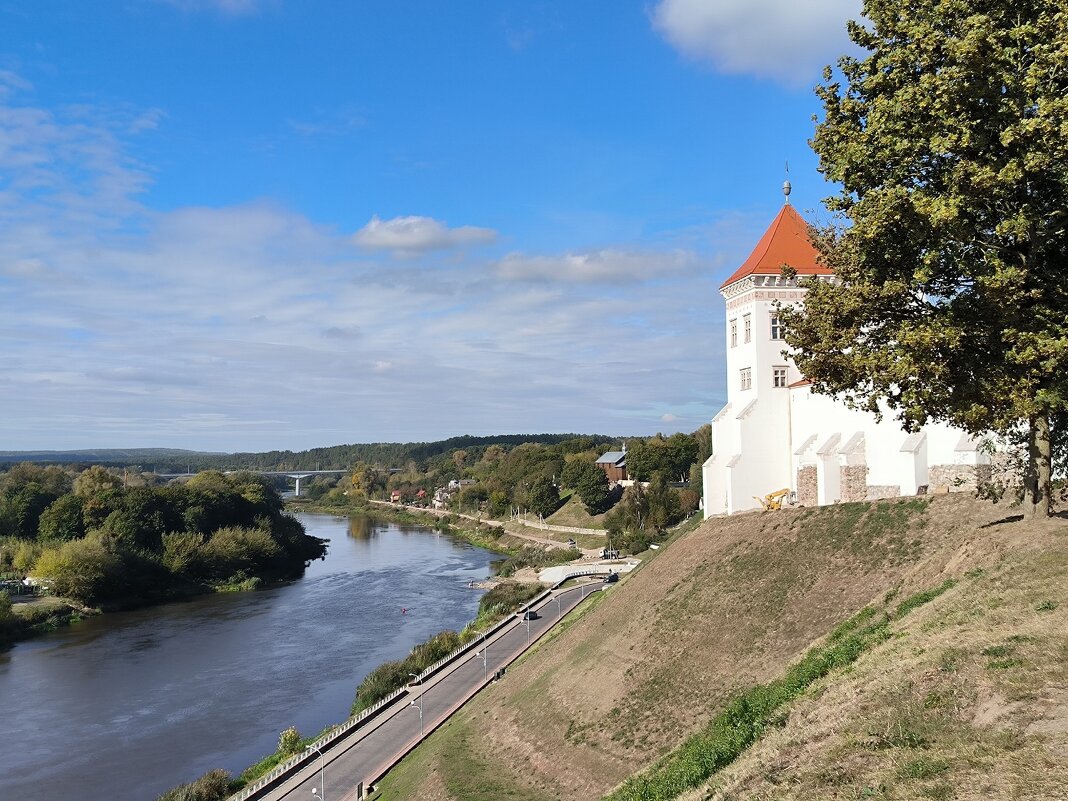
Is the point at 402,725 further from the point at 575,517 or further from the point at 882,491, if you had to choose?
the point at 575,517

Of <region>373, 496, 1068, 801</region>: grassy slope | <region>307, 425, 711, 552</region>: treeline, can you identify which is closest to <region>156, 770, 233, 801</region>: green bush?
<region>373, 496, 1068, 801</region>: grassy slope

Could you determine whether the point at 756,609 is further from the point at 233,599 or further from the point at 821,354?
the point at 233,599

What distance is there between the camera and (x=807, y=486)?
1150 inches

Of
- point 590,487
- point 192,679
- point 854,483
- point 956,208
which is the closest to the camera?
point 956,208

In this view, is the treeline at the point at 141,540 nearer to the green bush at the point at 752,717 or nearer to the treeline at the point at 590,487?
the treeline at the point at 590,487

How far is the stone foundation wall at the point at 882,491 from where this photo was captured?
24984 mm

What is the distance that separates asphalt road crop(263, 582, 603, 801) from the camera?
895 inches

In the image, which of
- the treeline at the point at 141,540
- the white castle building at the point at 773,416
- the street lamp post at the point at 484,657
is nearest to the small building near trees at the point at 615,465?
the treeline at the point at 141,540

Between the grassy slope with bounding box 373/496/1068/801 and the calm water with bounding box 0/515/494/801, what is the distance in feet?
33.3

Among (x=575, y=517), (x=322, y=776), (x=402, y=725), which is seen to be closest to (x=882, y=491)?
(x=402, y=725)

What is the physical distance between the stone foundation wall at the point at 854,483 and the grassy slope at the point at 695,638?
2.53 meters

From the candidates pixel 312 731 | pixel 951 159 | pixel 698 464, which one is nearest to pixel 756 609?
pixel 951 159

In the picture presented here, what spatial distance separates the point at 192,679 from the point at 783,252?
30.6 metres

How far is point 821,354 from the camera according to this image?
1452 centimetres
